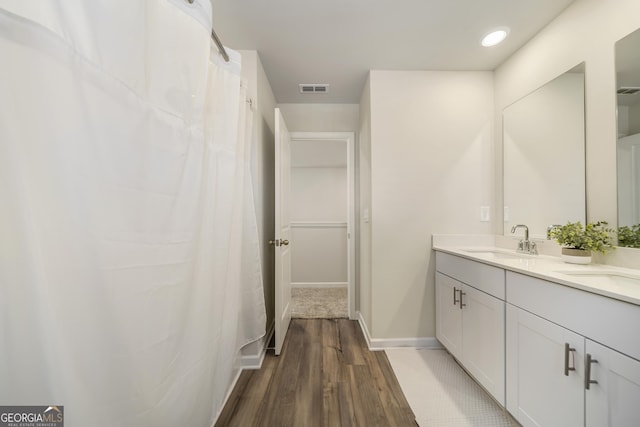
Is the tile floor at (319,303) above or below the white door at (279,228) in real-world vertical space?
below

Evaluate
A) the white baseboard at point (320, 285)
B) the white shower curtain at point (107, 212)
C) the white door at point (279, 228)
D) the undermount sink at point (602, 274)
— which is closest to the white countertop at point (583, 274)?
the undermount sink at point (602, 274)

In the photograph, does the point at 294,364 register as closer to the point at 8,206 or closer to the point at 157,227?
the point at 157,227

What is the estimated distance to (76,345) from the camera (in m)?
0.58

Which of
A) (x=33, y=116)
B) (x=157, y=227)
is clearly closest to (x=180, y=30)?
(x=33, y=116)

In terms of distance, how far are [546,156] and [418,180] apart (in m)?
0.85

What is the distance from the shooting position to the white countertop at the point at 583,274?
85cm

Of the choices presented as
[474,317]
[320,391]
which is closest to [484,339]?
[474,317]

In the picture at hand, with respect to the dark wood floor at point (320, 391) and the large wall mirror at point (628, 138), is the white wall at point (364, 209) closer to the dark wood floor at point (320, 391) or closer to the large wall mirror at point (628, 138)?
the dark wood floor at point (320, 391)

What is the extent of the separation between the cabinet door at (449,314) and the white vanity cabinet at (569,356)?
1.50 ft

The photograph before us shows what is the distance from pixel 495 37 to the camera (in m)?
1.75

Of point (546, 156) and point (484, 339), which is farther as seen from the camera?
point (546, 156)

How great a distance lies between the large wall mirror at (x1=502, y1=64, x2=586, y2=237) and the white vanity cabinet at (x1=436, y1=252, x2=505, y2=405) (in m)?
0.63

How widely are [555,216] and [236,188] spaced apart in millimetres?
2107

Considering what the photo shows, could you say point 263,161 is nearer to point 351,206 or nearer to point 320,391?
point 351,206
